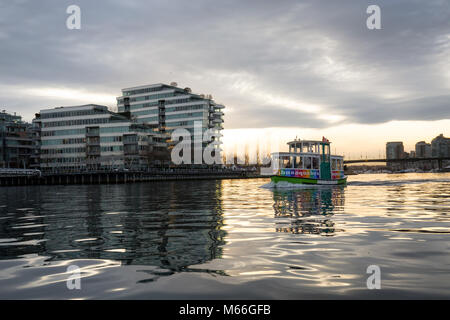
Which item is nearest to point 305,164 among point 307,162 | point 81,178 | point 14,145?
point 307,162

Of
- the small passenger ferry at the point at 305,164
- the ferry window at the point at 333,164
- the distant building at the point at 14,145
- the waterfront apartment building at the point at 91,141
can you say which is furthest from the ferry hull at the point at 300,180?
the distant building at the point at 14,145

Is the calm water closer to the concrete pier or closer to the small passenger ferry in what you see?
the small passenger ferry

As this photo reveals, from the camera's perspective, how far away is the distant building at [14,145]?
124756 mm

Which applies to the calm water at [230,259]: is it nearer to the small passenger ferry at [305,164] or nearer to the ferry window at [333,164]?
the small passenger ferry at [305,164]

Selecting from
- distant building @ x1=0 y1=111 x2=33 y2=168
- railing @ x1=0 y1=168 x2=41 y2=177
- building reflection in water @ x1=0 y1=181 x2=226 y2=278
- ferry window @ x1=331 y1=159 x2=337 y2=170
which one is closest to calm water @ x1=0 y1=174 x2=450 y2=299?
building reflection in water @ x1=0 y1=181 x2=226 y2=278

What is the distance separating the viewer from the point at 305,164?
144 ft

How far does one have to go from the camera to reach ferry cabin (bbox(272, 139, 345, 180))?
42969mm

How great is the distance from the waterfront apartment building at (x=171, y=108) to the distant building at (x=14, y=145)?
37.2m

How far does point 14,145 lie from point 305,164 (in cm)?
11415

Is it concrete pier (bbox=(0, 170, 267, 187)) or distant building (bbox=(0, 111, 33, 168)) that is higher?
distant building (bbox=(0, 111, 33, 168))

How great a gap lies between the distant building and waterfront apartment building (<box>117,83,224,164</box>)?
3717 centimetres
